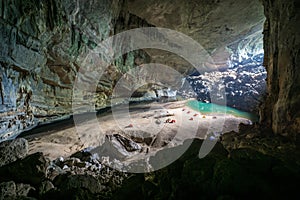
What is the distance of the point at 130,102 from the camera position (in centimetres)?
2028

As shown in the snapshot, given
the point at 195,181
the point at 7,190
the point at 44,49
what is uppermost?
the point at 44,49

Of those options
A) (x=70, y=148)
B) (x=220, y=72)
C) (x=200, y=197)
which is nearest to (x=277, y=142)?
(x=200, y=197)

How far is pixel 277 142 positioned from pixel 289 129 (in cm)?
48

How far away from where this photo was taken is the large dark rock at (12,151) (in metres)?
3.82

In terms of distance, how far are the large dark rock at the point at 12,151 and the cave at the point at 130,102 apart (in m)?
0.03

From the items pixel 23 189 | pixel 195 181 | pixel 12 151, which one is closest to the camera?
pixel 195 181

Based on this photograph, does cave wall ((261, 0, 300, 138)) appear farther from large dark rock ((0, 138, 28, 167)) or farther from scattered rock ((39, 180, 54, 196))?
large dark rock ((0, 138, 28, 167))

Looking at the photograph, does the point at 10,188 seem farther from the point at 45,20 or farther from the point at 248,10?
the point at 248,10

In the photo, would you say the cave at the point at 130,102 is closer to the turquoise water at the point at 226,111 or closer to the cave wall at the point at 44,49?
the cave wall at the point at 44,49

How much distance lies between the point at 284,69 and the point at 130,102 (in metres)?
16.6

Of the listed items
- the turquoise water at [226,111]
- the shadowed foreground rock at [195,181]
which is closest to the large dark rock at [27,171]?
the shadowed foreground rock at [195,181]

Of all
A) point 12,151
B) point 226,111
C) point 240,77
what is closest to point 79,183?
point 12,151

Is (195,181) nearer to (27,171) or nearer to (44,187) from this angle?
(44,187)

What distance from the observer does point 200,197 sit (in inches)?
73.5
